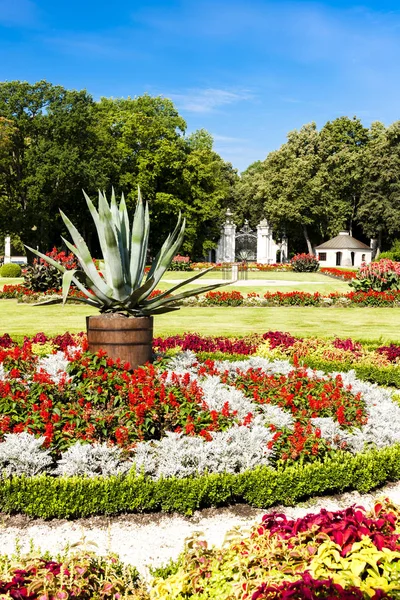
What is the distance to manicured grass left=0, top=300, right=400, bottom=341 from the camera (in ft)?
47.1

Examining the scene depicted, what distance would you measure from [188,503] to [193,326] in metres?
10.8

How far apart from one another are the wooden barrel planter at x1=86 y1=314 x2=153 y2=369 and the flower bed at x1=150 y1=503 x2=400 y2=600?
11.9ft

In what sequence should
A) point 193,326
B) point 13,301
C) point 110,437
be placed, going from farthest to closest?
1. point 13,301
2. point 193,326
3. point 110,437

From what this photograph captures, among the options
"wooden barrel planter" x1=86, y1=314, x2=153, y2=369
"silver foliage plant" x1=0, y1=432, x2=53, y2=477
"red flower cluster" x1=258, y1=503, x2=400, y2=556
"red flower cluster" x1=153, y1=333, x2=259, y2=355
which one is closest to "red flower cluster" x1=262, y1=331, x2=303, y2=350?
"red flower cluster" x1=153, y1=333, x2=259, y2=355

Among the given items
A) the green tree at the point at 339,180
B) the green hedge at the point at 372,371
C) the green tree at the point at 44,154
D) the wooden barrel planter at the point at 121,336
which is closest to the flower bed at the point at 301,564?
the wooden barrel planter at the point at 121,336

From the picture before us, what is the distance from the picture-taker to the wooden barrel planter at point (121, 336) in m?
6.84

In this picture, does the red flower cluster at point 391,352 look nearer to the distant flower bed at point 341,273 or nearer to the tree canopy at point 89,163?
the distant flower bed at point 341,273

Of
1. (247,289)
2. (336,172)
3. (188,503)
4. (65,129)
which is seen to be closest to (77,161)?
(65,129)

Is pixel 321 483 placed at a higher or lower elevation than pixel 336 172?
lower

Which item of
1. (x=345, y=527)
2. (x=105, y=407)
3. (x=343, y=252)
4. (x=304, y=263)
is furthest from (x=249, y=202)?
(x=345, y=527)

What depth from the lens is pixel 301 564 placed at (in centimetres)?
296

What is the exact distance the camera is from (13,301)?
880 inches

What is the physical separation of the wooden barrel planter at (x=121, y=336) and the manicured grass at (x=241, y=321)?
614cm

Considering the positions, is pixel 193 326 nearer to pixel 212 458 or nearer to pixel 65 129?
pixel 212 458
